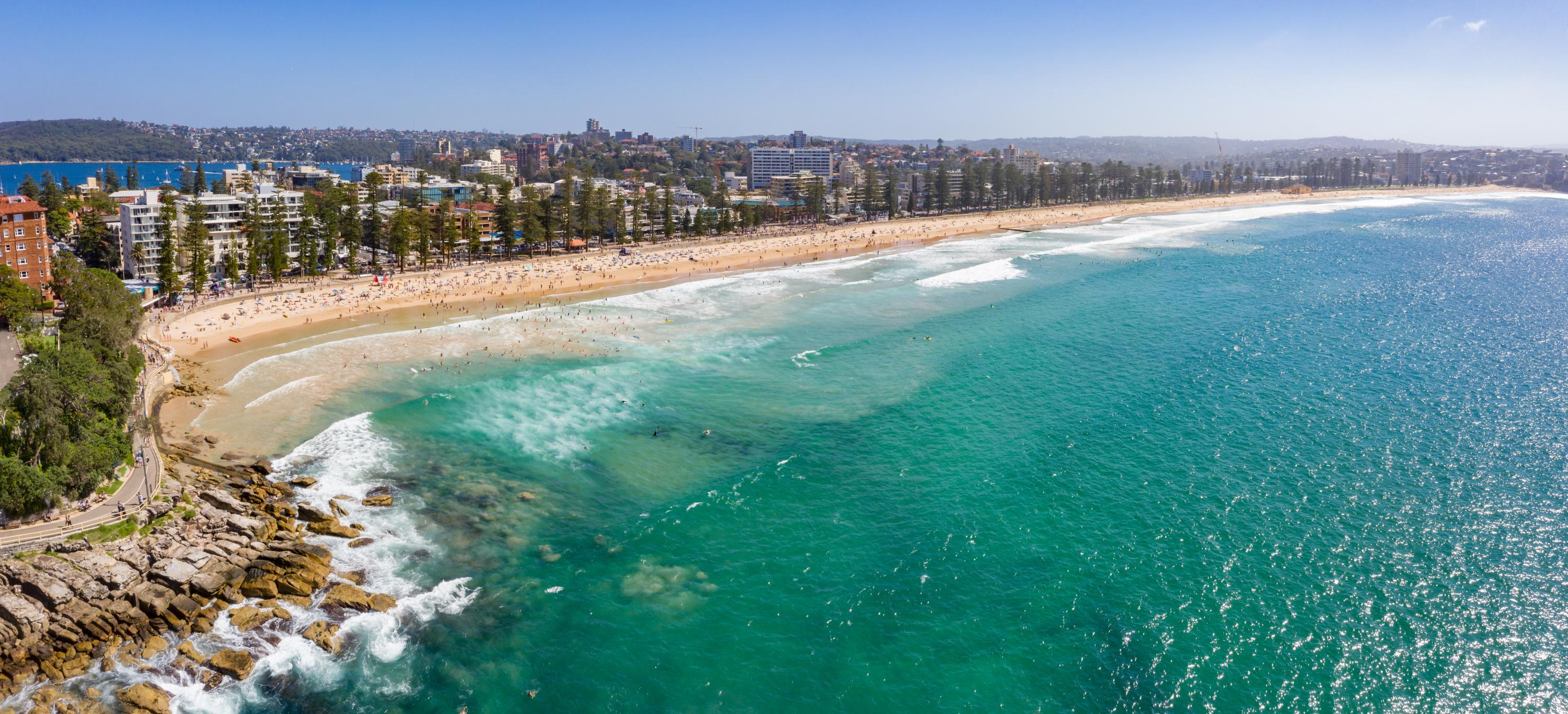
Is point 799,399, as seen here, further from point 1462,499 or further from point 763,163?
point 763,163

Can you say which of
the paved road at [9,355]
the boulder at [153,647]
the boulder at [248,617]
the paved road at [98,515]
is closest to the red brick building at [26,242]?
the paved road at [9,355]

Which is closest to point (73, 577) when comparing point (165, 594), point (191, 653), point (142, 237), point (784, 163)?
point (165, 594)

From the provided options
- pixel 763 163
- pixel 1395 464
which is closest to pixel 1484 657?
pixel 1395 464

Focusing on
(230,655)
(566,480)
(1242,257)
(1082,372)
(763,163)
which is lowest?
(230,655)

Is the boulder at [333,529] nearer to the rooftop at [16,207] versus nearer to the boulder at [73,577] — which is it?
the boulder at [73,577]

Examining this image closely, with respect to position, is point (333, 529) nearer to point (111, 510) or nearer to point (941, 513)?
point (111, 510)

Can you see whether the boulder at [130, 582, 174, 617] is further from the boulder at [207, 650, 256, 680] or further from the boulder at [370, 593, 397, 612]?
the boulder at [370, 593, 397, 612]

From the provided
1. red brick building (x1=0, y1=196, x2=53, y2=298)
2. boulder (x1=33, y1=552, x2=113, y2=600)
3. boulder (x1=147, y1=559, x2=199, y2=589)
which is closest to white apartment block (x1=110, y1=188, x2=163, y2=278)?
red brick building (x1=0, y1=196, x2=53, y2=298)
